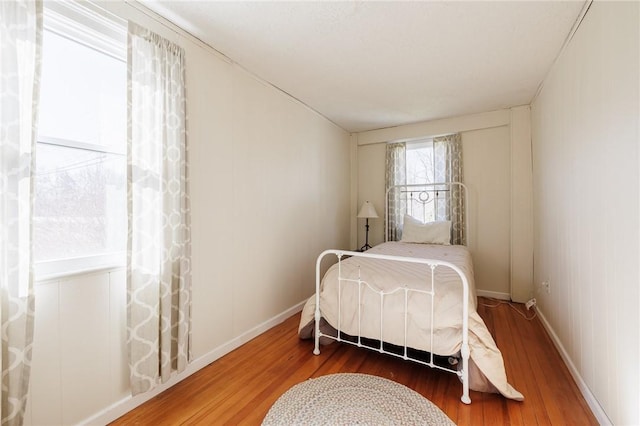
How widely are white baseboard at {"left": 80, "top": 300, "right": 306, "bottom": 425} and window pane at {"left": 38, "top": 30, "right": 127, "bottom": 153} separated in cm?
144

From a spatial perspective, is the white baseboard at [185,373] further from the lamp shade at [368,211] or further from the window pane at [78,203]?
the lamp shade at [368,211]

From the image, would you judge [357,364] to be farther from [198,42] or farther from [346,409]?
[198,42]

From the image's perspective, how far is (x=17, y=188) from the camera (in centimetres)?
113

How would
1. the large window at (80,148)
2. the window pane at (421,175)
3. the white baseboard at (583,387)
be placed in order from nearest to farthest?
the large window at (80,148) → the white baseboard at (583,387) → the window pane at (421,175)

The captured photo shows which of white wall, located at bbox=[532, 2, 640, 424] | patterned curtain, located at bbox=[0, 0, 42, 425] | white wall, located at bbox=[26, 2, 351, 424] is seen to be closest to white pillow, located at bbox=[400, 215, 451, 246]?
white wall, located at bbox=[26, 2, 351, 424]

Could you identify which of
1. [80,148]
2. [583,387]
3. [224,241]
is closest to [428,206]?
[583,387]

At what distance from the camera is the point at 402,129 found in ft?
12.9

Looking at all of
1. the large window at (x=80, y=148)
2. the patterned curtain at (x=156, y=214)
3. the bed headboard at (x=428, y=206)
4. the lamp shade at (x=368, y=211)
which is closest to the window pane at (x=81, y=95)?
the large window at (x=80, y=148)

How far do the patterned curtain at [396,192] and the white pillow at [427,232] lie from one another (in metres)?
0.24

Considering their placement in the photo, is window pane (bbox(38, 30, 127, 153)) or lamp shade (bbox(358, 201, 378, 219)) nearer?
window pane (bbox(38, 30, 127, 153))

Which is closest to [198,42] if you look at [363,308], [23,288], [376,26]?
[376,26]

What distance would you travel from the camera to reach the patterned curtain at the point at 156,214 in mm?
1533

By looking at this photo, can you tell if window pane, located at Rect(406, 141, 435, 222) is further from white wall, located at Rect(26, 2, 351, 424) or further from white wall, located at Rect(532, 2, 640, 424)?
white wall, located at Rect(532, 2, 640, 424)

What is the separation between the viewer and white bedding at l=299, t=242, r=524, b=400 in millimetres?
1606
